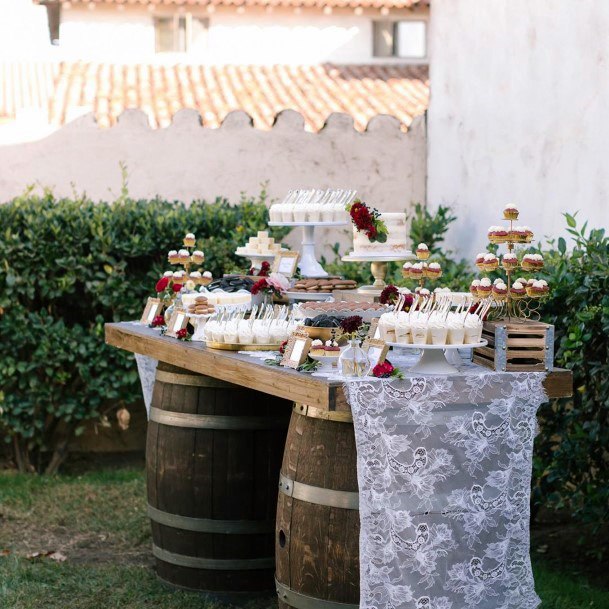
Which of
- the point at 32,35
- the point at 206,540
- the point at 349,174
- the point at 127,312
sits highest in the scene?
the point at 32,35

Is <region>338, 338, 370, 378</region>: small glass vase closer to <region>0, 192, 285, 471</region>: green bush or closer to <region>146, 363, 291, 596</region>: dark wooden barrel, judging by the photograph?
<region>146, 363, 291, 596</region>: dark wooden barrel

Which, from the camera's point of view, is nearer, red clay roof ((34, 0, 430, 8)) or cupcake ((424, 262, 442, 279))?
cupcake ((424, 262, 442, 279))

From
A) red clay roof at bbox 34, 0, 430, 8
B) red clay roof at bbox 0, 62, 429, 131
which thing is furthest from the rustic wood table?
red clay roof at bbox 34, 0, 430, 8

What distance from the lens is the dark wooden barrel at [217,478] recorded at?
5.29 meters

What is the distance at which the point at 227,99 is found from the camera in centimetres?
1628

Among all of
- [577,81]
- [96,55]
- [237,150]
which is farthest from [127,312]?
[96,55]

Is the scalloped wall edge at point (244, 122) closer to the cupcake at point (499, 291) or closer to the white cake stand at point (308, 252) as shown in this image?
the white cake stand at point (308, 252)

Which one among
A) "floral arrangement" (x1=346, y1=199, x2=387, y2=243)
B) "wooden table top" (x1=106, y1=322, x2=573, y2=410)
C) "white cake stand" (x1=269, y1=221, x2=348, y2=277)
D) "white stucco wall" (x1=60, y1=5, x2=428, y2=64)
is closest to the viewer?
"wooden table top" (x1=106, y1=322, x2=573, y2=410)

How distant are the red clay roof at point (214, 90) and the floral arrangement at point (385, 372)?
1054 cm

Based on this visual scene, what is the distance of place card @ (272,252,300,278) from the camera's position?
18.8ft

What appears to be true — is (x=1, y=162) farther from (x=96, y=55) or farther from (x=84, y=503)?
(x=96, y=55)

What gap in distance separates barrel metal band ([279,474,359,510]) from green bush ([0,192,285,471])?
3717 mm

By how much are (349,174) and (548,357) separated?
20.3 feet

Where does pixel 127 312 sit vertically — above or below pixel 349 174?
below
